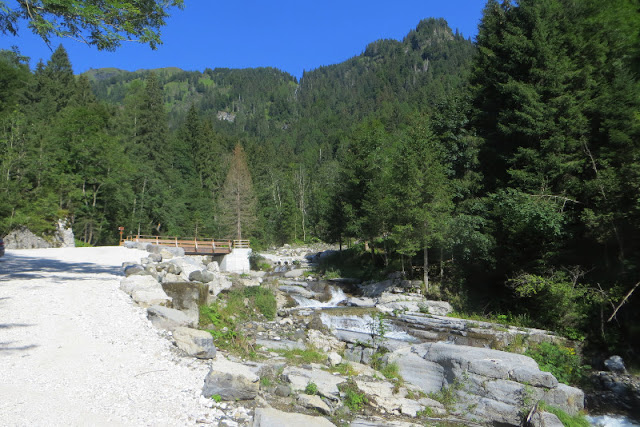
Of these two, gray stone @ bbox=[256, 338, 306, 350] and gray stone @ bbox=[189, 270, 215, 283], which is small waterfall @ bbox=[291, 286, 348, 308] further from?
gray stone @ bbox=[189, 270, 215, 283]

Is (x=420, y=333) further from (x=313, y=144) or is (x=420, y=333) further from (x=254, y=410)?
(x=313, y=144)

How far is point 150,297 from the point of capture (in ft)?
32.1

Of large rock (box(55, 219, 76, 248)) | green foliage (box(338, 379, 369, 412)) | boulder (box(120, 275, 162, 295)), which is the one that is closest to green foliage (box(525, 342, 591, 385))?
green foliage (box(338, 379, 369, 412))

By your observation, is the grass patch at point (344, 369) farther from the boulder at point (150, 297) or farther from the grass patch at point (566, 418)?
the boulder at point (150, 297)

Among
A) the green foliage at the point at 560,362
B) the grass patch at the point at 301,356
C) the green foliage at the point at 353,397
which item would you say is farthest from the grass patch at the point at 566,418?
the grass patch at the point at 301,356

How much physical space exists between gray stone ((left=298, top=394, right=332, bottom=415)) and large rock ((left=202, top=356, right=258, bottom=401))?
1120mm

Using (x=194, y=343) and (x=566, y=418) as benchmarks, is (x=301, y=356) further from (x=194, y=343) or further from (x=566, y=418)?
(x=566, y=418)

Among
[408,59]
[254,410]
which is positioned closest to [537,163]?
[254,410]

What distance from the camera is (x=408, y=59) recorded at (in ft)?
531

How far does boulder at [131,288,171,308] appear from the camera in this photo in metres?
9.64

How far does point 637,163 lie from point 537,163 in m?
4.45

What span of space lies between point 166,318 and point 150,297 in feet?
5.18

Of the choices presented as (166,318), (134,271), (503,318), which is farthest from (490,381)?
(134,271)

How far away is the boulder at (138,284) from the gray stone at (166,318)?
168cm
